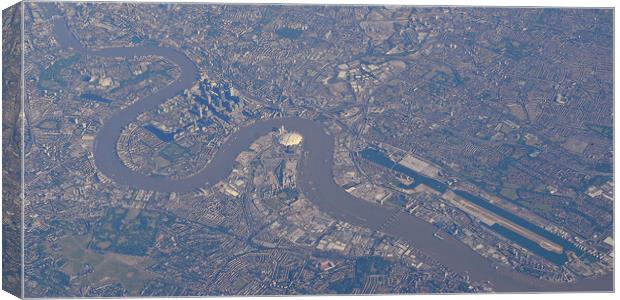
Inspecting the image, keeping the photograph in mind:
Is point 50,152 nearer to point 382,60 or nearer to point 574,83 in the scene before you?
point 382,60

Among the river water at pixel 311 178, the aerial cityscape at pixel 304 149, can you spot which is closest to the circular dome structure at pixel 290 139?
the aerial cityscape at pixel 304 149

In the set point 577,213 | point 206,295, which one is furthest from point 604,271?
point 206,295

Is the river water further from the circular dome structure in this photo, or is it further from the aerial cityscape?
the circular dome structure

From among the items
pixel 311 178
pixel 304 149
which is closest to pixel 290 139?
pixel 304 149

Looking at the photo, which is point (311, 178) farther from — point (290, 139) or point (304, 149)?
point (290, 139)

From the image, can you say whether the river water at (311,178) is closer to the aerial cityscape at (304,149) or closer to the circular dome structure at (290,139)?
the aerial cityscape at (304,149)

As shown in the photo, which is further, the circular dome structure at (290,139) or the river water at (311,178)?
the circular dome structure at (290,139)
